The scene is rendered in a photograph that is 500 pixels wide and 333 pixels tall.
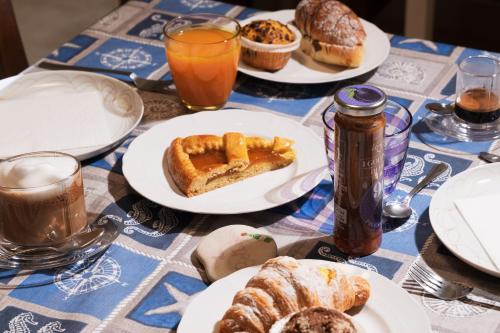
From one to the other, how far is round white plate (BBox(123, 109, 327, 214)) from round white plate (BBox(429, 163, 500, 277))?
8.7 inches

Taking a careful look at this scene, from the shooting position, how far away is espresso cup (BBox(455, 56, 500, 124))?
148 cm

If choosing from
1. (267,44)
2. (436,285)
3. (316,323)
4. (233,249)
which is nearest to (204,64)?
(267,44)

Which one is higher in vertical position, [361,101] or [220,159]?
[361,101]

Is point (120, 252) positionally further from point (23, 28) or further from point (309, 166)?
point (23, 28)

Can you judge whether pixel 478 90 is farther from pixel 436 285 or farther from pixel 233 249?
pixel 233 249

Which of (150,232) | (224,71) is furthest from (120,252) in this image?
(224,71)

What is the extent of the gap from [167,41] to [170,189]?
0.42 meters

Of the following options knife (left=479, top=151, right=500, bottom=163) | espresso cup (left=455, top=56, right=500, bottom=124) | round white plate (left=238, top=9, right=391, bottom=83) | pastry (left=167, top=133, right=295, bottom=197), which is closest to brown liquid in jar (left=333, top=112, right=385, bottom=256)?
pastry (left=167, top=133, right=295, bottom=197)

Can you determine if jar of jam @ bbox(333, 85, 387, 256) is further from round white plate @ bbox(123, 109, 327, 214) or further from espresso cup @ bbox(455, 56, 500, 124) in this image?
espresso cup @ bbox(455, 56, 500, 124)

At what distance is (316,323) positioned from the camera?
88cm

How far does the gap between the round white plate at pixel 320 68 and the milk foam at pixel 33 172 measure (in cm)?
61

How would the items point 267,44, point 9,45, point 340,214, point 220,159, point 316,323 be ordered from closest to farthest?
point 316,323
point 340,214
point 220,159
point 267,44
point 9,45

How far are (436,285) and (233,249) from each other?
0.31 meters

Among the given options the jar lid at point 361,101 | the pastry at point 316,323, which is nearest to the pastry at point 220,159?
the jar lid at point 361,101
